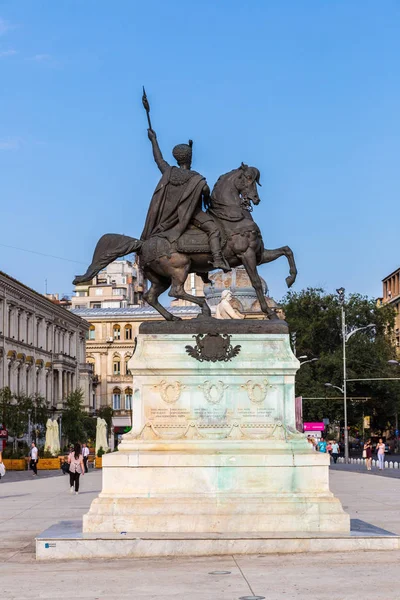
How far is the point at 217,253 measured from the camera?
57.1 ft

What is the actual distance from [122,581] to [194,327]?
5211 mm

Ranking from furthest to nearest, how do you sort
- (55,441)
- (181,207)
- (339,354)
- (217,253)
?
(339,354)
(55,441)
(181,207)
(217,253)

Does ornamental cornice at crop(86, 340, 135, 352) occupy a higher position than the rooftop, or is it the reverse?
the rooftop

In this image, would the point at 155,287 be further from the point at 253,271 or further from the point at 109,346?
the point at 109,346

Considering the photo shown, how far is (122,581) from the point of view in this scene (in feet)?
42.1

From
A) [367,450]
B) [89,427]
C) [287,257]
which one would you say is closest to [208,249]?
[287,257]

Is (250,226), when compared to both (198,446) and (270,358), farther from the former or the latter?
(198,446)

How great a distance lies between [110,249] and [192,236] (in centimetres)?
142

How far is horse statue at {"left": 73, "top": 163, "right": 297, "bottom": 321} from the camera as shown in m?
17.7

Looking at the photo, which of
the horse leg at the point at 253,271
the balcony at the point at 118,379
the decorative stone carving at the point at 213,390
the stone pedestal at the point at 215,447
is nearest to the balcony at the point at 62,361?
the balcony at the point at 118,379

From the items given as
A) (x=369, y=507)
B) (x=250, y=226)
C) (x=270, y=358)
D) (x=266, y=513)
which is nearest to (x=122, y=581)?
(x=266, y=513)

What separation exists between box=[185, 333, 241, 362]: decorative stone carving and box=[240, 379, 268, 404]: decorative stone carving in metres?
0.50

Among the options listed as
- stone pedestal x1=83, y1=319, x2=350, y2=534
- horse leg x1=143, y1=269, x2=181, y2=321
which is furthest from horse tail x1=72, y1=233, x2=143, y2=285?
stone pedestal x1=83, y1=319, x2=350, y2=534

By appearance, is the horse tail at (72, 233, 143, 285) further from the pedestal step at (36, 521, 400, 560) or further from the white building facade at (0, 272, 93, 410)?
the white building facade at (0, 272, 93, 410)
